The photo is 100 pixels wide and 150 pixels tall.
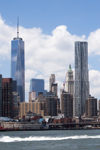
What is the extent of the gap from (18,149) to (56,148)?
9.11m

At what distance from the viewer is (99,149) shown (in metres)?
85.5

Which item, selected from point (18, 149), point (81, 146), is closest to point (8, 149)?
point (18, 149)

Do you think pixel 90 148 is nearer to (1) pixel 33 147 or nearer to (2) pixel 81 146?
(2) pixel 81 146

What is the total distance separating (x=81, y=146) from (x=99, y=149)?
7.07 metres

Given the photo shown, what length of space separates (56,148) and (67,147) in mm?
3283

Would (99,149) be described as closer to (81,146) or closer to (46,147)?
(81,146)

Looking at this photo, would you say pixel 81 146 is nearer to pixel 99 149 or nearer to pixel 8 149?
pixel 99 149

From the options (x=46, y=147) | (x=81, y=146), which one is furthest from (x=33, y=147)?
(x=81, y=146)

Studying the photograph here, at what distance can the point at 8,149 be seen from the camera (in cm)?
8744

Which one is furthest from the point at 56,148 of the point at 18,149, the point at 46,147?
the point at 18,149

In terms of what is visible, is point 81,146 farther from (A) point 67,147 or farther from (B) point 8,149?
(B) point 8,149

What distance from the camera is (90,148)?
286 ft

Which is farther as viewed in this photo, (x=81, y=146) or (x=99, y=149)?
(x=81, y=146)

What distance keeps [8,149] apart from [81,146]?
18.4 meters
